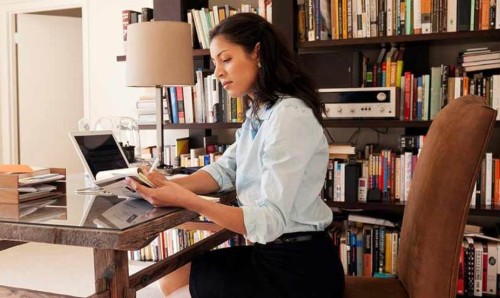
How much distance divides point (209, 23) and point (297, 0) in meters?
0.53

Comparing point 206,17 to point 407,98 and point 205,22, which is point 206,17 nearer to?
point 205,22

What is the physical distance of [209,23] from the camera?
2.84 m

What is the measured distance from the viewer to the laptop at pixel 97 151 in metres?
1.62

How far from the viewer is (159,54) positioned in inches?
81.6

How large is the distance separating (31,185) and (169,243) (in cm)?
171

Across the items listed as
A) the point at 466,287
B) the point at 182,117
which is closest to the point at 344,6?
the point at 182,117

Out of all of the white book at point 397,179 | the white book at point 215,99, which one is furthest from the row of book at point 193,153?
the white book at point 397,179

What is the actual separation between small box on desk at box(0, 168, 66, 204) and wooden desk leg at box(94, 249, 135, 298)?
0.36m

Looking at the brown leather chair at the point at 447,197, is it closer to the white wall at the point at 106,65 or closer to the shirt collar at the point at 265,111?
the shirt collar at the point at 265,111

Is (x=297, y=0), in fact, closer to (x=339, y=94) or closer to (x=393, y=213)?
(x=339, y=94)

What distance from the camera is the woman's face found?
1.36 meters

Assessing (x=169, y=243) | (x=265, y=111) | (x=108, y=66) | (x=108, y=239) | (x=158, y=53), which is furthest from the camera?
(x=108, y=66)

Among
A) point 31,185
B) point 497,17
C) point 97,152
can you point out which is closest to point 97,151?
point 97,152

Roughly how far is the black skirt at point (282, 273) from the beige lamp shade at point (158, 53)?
40.5 inches
